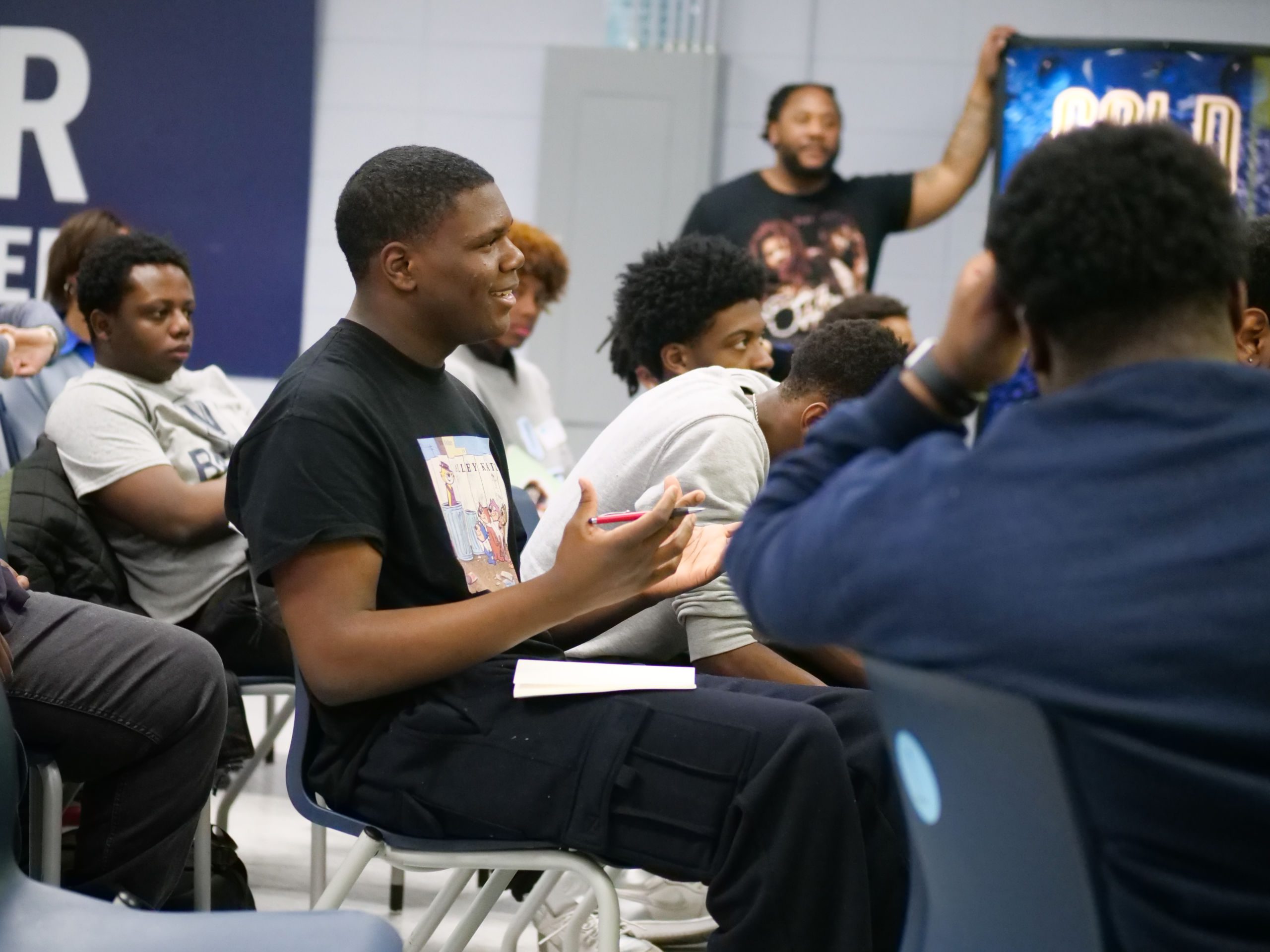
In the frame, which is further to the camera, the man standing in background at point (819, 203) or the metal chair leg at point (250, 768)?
the man standing in background at point (819, 203)

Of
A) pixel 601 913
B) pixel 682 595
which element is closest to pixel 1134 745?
pixel 601 913

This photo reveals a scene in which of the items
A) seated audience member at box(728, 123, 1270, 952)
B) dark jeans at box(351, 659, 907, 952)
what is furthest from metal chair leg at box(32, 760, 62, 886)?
seated audience member at box(728, 123, 1270, 952)

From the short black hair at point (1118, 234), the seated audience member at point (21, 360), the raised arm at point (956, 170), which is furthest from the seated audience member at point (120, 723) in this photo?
the raised arm at point (956, 170)

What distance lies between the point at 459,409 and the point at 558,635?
37cm

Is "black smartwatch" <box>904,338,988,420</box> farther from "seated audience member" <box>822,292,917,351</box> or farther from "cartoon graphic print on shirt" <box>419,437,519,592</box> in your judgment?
"seated audience member" <box>822,292,917,351</box>

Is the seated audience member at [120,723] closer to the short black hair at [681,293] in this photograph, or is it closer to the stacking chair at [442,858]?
the stacking chair at [442,858]

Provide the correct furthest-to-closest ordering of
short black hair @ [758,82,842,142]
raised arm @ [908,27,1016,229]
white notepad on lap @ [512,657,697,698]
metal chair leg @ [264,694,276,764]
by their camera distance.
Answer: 1. raised arm @ [908,27,1016,229]
2. short black hair @ [758,82,842,142]
3. metal chair leg @ [264,694,276,764]
4. white notepad on lap @ [512,657,697,698]

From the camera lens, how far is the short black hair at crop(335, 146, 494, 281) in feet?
5.69

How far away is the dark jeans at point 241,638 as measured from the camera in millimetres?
2516

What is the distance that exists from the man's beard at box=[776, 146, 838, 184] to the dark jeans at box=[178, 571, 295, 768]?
8.05 feet

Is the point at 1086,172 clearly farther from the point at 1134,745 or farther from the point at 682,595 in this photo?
the point at 682,595

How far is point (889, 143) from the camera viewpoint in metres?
5.03

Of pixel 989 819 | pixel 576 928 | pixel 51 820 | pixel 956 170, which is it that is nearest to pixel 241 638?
pixel 51 820

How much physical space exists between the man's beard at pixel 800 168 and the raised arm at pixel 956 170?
0.38 m
